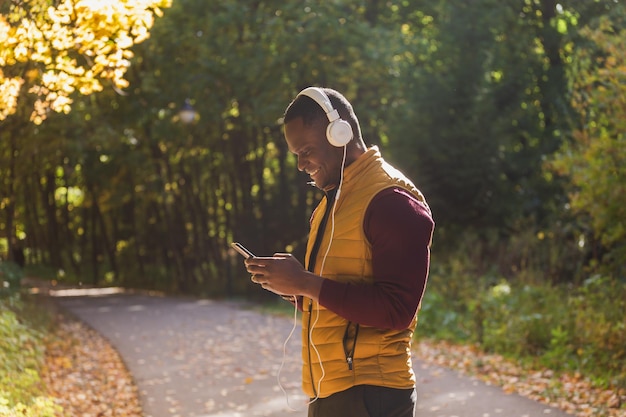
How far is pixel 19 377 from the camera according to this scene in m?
8.63

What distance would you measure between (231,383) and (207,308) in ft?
35.0

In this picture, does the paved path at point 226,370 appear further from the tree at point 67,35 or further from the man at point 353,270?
the tree at point 67,35

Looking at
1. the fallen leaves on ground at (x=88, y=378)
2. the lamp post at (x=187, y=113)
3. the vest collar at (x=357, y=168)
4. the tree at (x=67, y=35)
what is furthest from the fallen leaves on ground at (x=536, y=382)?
the lamp post at (x=187, y=113)

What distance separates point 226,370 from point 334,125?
9132mm

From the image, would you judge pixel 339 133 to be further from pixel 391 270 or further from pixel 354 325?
pixel 354 325

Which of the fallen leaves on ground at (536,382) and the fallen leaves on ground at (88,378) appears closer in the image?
the fallen leaves on ground at (536,382)

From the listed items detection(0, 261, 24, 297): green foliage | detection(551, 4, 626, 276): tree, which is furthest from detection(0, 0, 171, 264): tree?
detection(0, 261, 24, 297): green foliage

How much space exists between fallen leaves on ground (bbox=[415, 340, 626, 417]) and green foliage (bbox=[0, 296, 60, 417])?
456 centimetres

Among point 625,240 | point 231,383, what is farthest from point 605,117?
point 231,383

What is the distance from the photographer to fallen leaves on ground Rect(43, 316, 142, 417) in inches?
364

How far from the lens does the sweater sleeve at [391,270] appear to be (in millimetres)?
2740

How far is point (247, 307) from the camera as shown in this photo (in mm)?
21250

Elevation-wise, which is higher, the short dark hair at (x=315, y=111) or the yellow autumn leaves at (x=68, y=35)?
the yellow autumn leaves at (x=68, y=35)

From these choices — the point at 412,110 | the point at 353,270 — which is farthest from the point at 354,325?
the point at 412,110
